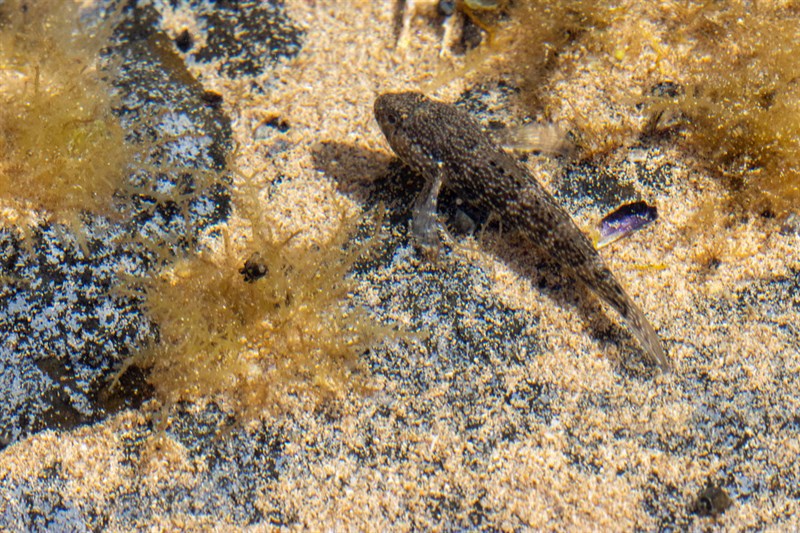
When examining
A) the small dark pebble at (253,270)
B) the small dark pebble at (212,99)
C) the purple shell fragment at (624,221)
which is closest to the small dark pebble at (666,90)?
the purple shell fragment at (624,221)

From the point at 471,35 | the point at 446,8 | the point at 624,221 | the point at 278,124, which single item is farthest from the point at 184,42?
the point at 624,221

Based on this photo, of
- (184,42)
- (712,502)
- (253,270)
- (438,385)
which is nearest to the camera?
(712,502)

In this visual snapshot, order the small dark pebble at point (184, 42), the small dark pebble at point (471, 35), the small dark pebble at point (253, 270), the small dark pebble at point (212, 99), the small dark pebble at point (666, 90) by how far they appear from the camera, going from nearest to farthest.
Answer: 1. the small dark pebble at point (253, 270)
2. the small dark pebble at point (666, 90)
3. the small dark pebble at point (212, 99)
4. the small dark pebble at point (184, 42)
5. the small dark pebble at point (471, 35)

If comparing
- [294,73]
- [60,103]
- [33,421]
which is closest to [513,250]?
[294,73]

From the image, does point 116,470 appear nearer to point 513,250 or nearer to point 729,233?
point 513,250

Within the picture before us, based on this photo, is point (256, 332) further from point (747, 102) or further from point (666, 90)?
point (747, 102)

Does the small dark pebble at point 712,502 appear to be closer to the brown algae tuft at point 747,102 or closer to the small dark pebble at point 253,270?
the brown algae tuft at point 747,102
